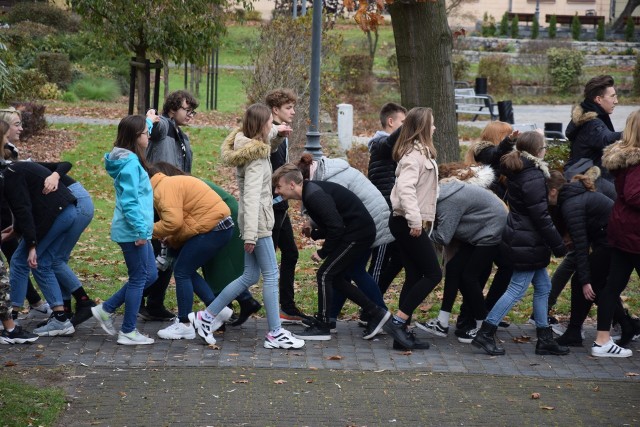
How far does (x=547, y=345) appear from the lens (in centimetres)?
762

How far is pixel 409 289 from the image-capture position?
795cm

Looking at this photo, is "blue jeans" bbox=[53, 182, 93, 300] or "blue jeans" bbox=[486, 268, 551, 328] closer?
"blue jeans" bbox=[486, 268, 551, 328]

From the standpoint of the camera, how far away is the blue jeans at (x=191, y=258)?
763cm

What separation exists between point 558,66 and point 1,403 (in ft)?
102

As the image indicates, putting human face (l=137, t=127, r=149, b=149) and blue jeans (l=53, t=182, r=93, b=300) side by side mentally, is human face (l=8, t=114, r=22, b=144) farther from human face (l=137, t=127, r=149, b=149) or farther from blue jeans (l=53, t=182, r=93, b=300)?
human face (l=137, t=127, r=149, b=149)

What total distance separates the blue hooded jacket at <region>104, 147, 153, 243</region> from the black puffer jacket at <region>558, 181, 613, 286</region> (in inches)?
120

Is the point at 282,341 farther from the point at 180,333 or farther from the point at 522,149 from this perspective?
the point at 522,149

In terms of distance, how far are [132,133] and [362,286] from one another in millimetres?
2149

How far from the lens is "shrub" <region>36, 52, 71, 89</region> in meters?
30.6

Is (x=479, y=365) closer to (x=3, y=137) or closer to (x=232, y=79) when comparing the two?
(x=3, y=137)

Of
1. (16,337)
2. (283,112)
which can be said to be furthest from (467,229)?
(16,337)

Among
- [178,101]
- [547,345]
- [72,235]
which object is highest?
[178,101]

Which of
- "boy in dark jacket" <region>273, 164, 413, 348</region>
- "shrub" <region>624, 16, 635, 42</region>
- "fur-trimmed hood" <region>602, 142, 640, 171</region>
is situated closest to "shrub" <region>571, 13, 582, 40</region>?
"shrub" <region>624, 16, 635, 42</region>

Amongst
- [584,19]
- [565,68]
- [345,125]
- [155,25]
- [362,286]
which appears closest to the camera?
[362,286]
